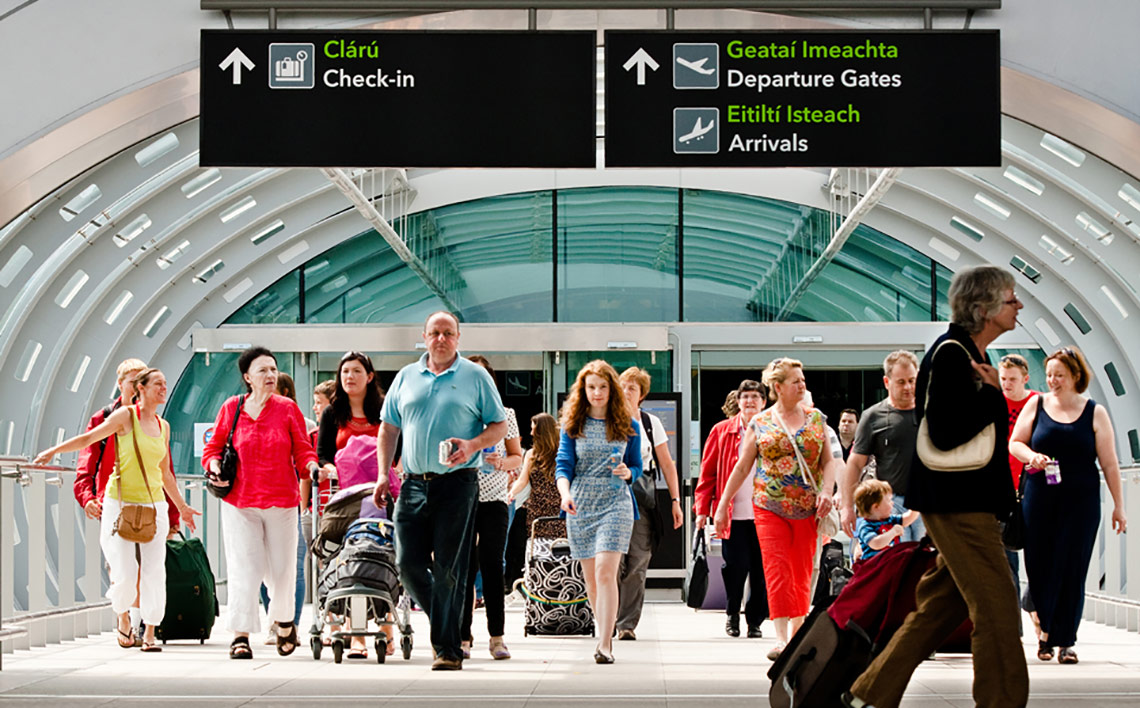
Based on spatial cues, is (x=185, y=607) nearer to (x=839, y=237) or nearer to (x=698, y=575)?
(x=698, y=575)

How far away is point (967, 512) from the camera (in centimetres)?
555

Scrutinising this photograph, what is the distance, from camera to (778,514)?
8734 mm

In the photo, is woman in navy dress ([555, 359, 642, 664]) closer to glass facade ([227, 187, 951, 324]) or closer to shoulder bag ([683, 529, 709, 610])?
shoulder bag ([683, 529, 709, 610])

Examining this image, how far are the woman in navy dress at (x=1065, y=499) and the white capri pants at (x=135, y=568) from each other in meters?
5.17

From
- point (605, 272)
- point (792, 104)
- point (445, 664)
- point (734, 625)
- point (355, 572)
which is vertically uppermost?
point (605, 272)

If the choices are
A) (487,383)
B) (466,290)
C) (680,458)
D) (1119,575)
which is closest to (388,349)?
(466,290)

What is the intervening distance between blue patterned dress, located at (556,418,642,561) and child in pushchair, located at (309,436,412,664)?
1.02 m

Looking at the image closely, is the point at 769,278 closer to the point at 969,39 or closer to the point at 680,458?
the point at 680,458

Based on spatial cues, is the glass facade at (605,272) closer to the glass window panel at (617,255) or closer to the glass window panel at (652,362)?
the glass window panel at (617,255)

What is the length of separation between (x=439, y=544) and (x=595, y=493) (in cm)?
119

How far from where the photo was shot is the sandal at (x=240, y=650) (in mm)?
9203

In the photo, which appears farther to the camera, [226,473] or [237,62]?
[226,473]

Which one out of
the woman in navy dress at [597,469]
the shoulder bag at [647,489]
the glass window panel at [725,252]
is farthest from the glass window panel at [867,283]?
the woman in navy dress at [597,469]

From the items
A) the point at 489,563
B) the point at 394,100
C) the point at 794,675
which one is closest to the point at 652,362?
the point at 489,563
